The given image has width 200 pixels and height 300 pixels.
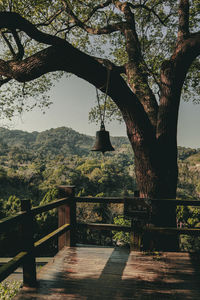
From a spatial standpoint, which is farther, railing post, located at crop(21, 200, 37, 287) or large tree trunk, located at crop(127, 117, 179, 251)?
large tree trunk, located at crop(127, 117, 179, 251)

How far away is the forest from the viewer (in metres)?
27.1

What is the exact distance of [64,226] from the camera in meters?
3.86

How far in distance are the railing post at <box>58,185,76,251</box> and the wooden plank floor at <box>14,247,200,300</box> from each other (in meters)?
0.20

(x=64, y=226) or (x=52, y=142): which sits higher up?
(x=52, y=142)

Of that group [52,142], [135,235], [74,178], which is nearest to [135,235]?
[135,235]

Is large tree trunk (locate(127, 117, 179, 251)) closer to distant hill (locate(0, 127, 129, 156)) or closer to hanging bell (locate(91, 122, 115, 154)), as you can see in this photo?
hanging bell (locate(91, 122, 115, 154))

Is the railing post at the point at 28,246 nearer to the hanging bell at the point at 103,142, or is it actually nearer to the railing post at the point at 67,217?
the railing post at the point at 67,217

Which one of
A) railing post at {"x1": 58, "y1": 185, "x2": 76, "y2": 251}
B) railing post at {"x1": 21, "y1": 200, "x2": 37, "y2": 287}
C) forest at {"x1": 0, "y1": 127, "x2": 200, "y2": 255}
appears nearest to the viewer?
railing post at {"x1": 21, "y1": 200, "x2": 37, "y2": 287}

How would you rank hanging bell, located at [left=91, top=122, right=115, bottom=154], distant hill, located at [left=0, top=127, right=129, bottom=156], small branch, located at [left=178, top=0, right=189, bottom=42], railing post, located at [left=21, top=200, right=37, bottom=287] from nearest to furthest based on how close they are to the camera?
1. railing post, located at [left=21, top=200, right=37, bottom=287]
2. hanging bell, located at [left=91, top=122, right=115, bottom=154]
3. small branch, located at [left=178, top=0, right=189, bottom=42]
4. distant hill, located at [left=0, top=127, right=129, bottom=156]

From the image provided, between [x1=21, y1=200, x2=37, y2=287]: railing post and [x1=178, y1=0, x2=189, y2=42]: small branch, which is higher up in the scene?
[x1=178, y1=0, x2=189, y2=42]: small branch

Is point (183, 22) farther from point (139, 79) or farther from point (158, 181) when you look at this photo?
point (158, 181)

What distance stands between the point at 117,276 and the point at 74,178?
51.1m

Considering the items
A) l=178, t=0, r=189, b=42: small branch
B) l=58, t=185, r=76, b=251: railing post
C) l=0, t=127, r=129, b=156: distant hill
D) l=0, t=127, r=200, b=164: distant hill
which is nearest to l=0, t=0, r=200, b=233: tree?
l=178, t=0, r=189, b=42: small branch

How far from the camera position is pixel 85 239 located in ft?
89.2
